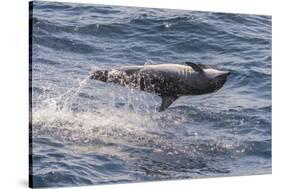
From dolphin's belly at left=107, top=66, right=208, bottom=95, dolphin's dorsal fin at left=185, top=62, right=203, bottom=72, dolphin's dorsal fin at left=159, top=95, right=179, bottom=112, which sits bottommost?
dolphin's dorsal fin at left=159, top=95, right=179, bottom=112

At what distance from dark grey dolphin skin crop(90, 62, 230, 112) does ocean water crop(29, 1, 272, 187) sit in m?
0.09

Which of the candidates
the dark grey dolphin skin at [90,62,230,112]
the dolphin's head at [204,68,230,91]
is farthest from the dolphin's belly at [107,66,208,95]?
the dolphin's head at [204,68,230,91]

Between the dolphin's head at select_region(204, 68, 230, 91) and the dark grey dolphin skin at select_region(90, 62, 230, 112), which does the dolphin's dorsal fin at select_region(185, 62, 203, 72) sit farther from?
the dolphin's head at select_region(204, 68, 230, 91)

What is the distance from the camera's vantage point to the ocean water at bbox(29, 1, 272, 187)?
8727 mm

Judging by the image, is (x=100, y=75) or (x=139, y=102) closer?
(x=100, y=75)

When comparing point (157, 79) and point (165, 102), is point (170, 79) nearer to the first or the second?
point (157, 79)

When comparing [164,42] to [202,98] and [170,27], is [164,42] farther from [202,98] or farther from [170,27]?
[202,98]

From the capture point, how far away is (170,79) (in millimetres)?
9633

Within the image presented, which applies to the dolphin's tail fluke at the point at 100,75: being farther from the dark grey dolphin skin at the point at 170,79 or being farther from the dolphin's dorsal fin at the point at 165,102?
the dolphin's dorsal fin at the point at 165,102

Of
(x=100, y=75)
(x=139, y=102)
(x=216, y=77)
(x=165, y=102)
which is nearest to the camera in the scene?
(x=100, y=75)

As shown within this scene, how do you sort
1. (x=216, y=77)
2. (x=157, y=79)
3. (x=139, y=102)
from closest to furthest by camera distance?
(x=139, y=102), (x=157, y=79), (x=216, y=77)

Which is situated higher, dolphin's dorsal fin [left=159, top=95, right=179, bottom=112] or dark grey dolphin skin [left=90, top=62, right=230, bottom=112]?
dark grey dolphin skin [left=90, top=62, right=230, bottom=112]

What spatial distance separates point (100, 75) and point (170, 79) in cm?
106

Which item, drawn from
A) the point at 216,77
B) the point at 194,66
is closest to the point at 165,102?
the point at 194,66
